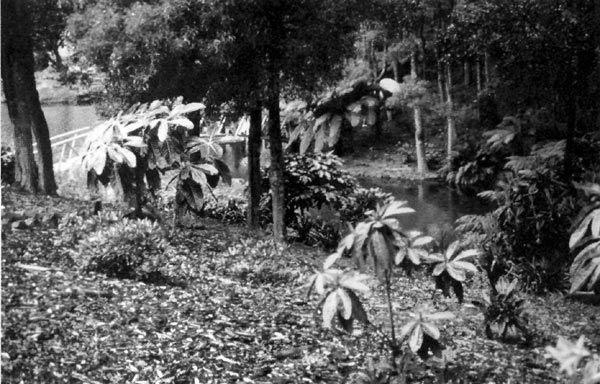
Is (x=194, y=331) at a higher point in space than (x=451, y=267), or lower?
lower

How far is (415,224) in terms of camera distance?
1274 centimetres

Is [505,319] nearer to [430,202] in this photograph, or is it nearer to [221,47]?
[221,47]

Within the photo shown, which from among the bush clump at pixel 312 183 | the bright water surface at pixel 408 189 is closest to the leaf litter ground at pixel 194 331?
the bush clump at pixel 312 183

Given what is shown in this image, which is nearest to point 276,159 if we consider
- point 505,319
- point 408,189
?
point 505,319

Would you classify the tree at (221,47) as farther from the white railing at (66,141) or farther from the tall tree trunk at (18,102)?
the white railing at (66,141)

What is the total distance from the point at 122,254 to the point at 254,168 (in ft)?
13.3

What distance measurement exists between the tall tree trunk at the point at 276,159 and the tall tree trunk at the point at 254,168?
66cm

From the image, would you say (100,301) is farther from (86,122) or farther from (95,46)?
(86,122)

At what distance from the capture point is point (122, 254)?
477 centimetres

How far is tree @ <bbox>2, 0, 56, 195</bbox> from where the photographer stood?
7219 mm

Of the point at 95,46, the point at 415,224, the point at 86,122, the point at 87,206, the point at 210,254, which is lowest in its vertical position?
the point at 415,224

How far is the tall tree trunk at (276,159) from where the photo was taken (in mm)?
7234

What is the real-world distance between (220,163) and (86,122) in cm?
453

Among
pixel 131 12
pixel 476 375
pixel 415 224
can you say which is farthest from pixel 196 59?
pixel 415 224
